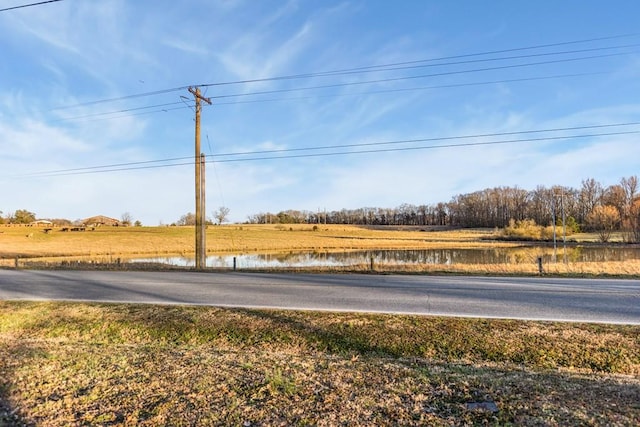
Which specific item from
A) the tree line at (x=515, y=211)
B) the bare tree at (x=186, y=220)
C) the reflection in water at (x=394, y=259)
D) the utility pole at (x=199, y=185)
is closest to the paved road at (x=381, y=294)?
the utility pole at (x=199, y=185)

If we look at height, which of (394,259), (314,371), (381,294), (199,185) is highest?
(199,185)

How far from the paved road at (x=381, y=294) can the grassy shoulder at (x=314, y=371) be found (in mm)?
1458

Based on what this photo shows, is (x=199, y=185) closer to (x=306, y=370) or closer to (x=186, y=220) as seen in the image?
(x=306, y=370)

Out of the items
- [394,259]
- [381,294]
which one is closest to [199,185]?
[381,294]

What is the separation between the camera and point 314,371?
4.37 meters

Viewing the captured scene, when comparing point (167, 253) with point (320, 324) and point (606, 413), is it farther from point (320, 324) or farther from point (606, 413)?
→ point (606, 413)

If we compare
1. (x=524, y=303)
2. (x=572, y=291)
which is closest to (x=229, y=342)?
(x=524, y=303)

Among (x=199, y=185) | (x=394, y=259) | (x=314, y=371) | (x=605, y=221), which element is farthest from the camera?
(x=605, y=221)

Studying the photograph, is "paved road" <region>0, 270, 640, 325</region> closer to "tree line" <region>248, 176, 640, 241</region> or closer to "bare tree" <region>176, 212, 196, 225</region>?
"tree line" <region>248, 176, 640, 241</region>

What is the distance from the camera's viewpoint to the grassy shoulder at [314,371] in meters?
3.37

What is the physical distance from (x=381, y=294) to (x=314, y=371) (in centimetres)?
621

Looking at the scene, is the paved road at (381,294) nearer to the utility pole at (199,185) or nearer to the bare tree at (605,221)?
the utility pole at (199,185)

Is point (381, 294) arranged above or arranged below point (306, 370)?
below

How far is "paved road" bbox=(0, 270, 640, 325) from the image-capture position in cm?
815
